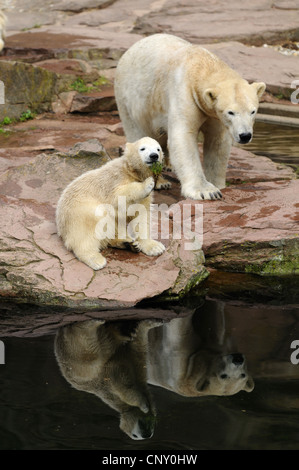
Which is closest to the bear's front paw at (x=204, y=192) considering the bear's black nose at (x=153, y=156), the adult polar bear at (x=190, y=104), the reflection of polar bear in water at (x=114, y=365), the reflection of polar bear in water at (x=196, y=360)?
the adult polar bear at (x=190, y=104)

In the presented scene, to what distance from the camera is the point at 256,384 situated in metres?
3.82

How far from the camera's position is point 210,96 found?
239 inches

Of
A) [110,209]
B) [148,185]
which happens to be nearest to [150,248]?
[110,209]

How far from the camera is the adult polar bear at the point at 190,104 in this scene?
5984 mm

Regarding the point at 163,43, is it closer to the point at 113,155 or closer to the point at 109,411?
the point at 113,155

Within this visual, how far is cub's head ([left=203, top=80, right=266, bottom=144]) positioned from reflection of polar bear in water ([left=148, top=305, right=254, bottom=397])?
1689 mm

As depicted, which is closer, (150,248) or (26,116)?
(150,248)

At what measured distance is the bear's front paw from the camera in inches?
248

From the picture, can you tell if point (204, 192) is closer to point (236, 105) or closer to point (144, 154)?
point (236, 105)

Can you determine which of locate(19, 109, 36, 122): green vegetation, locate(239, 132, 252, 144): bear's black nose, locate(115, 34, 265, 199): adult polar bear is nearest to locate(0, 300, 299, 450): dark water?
locate(239, 132, 252, 144): bear's black nose

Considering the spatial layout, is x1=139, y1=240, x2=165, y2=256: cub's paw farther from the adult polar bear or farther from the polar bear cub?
the adult polar bear

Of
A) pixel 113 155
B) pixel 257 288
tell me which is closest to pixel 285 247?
pixel 257 288

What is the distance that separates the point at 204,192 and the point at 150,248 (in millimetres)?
1218
